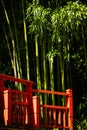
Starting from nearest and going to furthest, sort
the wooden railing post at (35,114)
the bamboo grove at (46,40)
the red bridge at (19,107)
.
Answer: the red bridge at (19,107), the wooden railing post at (35,114), the bamboo grove at (46,40)

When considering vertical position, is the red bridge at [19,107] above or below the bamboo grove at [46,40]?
below

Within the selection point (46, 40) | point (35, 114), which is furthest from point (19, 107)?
point (46, 40)

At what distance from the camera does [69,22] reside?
23.5 feet

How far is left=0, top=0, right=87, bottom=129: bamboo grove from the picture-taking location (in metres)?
7.28

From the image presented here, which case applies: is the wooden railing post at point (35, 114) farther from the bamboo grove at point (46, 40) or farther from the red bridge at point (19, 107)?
the bamboo grove at point (46, 40)

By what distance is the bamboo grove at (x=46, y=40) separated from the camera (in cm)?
728

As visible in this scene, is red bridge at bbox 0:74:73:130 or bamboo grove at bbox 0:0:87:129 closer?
red bridge at bbox 0:74:73:130

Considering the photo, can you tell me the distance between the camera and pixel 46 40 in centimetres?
775

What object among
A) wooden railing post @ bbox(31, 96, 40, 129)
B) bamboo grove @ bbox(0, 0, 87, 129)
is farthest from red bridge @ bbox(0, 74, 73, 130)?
bamboo grove @ bbox(0, 0, 87, 129)

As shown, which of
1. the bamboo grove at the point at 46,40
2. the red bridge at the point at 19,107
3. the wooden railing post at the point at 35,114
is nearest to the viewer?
the red bridge at the point at 19,107

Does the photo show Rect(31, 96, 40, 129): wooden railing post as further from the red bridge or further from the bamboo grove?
the bamboo grove

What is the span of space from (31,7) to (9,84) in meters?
2.08

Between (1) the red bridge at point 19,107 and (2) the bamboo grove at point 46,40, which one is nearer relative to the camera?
(1) the red bridge at point 19,107

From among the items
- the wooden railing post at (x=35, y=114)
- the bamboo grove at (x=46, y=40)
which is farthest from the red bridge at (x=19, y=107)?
the bamboo grove at (x=46, y=40)
